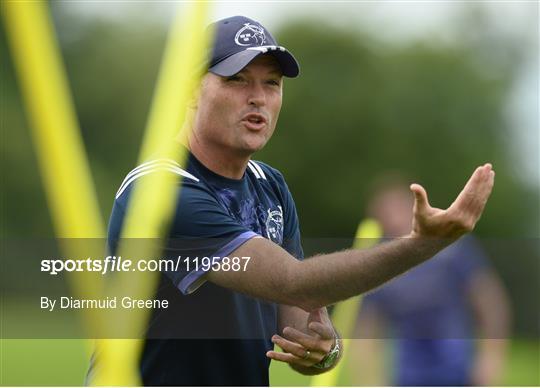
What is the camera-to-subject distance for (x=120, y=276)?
12.5 feet

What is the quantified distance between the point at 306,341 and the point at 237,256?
17.9 inches

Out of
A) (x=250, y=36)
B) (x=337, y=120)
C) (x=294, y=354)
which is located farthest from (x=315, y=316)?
(x=337, y=120)

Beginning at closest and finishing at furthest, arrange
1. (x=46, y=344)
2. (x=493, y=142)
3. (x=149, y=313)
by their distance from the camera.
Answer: (x=149, y=313), (x=46, y=344), (x=493, y=142)

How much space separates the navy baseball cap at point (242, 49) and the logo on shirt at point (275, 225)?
546 millimetres

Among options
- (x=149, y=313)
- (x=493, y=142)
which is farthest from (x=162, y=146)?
(x=493, y=142)

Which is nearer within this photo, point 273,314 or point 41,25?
point 41,25

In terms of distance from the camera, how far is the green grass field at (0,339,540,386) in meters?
13.1

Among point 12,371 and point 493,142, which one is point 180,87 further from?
point 493,142

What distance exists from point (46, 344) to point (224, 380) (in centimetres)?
1467

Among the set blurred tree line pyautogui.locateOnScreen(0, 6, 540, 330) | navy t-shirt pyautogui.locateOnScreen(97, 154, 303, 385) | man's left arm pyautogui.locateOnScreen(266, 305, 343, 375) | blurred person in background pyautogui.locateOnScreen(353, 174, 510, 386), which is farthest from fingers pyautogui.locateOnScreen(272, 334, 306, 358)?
blurred tree line pyautogui.locateOnScreen(0, 6, 540, 330)

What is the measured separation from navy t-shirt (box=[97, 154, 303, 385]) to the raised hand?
767 mm

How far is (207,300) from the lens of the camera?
14.2 feet

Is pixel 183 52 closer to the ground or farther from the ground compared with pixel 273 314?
farther from the ground

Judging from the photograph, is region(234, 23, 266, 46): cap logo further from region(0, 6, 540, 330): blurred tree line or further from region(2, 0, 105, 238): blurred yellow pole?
region(0, 6, 540, 330): blurred tree line
